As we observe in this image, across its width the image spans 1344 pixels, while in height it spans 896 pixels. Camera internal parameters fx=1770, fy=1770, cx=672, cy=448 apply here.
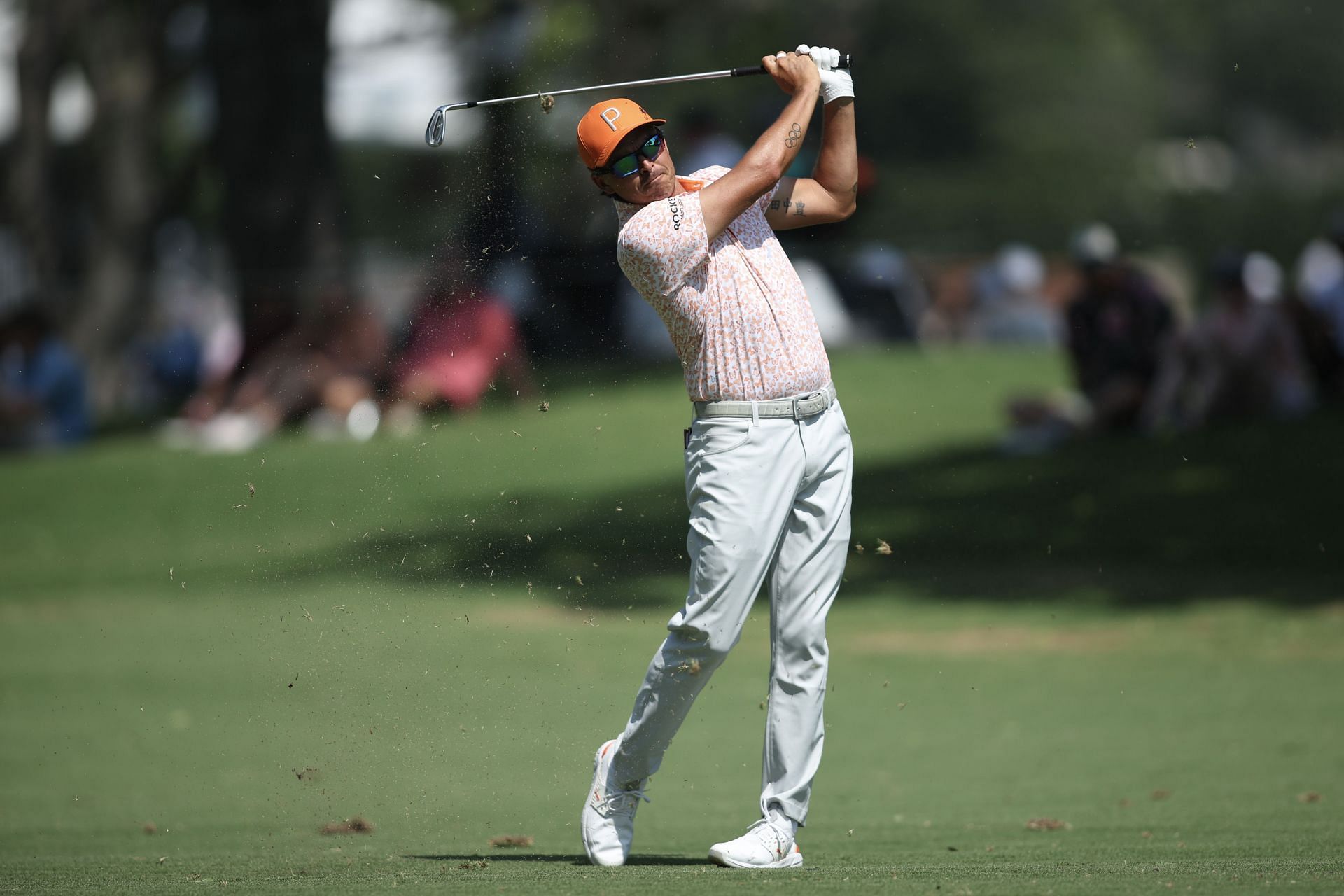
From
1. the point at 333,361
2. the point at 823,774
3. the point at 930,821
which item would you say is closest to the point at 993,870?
the point at 930,821

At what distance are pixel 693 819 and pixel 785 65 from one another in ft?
9.82

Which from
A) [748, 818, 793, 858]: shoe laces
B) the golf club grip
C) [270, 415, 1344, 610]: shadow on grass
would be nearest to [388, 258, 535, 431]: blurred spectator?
[270, 415, 1344, 610]: shadow on grass

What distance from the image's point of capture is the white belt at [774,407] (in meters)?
5.53

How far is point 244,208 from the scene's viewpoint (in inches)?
723

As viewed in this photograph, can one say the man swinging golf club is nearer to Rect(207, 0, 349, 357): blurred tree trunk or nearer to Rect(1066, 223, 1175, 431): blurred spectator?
Rect(1066, 223, 1175, 431): blurred spectator

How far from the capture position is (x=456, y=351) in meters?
8.70

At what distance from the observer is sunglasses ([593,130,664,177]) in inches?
219

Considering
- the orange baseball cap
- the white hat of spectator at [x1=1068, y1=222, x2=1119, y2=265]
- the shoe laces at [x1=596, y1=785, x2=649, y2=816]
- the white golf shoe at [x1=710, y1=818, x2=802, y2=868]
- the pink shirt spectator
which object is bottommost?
the white golf shoe at [x1=710, y1=818, x2=802, y2=868]

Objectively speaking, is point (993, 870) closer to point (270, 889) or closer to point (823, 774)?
point (270, 889)

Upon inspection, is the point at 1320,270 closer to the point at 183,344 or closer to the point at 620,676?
the point at 620,676

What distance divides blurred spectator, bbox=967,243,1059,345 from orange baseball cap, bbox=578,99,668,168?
644 inches

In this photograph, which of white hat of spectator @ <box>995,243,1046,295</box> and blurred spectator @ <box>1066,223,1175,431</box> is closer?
blurred spectator @ <box>1066,223,1175,431</box>

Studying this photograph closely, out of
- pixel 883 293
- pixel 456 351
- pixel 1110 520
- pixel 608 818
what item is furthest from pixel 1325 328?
pixel 608 818

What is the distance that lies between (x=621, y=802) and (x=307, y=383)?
9396 millimetres
